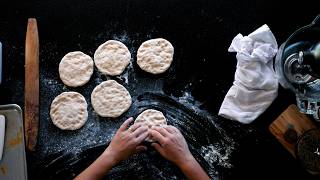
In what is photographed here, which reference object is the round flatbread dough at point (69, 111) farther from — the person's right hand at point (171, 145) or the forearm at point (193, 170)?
the forearm at point (193, 170)

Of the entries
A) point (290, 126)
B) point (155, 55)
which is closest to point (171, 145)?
point (155, 55)

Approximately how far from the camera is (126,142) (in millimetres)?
1608

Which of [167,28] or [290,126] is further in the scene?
[167,28]

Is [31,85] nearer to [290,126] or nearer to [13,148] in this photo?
[13,148]

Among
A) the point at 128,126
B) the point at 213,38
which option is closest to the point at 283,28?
the point at 213,38

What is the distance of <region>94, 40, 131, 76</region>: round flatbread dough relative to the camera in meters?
1.72

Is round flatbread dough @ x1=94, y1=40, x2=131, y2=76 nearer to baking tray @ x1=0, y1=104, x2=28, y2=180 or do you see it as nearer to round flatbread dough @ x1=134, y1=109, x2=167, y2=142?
round flatbread dough @ x1=134, y1=109, x2=167, y2=142

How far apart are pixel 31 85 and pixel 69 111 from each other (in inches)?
8.7

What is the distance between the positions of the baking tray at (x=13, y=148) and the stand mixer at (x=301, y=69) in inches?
48.5

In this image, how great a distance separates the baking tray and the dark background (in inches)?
2.8

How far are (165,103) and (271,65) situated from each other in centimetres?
53

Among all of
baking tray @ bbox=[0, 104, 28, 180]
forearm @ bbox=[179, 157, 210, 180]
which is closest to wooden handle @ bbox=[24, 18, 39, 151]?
baking tray @ bbox=[0, 104, 28, 180]

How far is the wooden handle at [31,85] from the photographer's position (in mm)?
1686

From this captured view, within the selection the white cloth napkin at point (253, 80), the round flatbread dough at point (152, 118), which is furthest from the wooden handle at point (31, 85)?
the white cloth napkin at point (253, 80)
